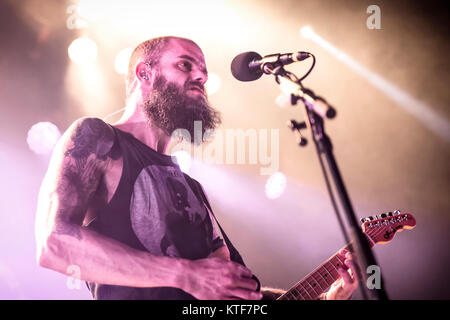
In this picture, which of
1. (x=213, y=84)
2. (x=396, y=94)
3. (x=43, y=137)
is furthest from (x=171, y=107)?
(x=396, y=94)

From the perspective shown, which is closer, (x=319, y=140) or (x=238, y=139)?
(x=319, y=140)

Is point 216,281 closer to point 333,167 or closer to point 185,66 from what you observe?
point 333,167

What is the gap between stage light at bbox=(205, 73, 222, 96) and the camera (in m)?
3.39

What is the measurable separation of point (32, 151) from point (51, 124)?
0.84 feet

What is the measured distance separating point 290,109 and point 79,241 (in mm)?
2232

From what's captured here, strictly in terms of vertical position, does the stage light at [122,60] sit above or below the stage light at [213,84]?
above

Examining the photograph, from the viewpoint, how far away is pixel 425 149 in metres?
3.45

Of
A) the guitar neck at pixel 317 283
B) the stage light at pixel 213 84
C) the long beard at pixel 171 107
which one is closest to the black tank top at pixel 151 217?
the long beard at pixel 171 107

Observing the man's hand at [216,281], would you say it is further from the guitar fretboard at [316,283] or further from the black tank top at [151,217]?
the guitar fretboard at [316,283]

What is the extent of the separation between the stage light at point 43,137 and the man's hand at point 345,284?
2264mm

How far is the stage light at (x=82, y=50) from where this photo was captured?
311 cm
